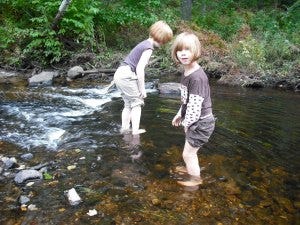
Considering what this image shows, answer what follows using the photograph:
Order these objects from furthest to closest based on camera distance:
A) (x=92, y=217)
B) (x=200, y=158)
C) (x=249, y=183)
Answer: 1. (x=200, y=158)
2. (x=249, y=183)
3. (x=92, y=217)

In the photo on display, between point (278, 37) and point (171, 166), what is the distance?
12.1 metres

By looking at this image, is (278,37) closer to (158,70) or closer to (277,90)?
(277,90)

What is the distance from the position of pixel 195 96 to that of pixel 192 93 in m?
0.05

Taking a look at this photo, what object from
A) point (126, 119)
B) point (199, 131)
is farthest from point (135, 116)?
point (199, 131)

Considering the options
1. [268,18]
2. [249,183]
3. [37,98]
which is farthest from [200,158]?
[268,18]

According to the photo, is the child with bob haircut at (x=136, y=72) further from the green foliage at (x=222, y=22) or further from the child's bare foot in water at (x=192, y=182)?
the green foliage at (x=222, y=22)

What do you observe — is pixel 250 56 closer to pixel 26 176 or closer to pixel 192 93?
pixel 192 93

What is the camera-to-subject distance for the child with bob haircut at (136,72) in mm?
5555

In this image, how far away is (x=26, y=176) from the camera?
466cm

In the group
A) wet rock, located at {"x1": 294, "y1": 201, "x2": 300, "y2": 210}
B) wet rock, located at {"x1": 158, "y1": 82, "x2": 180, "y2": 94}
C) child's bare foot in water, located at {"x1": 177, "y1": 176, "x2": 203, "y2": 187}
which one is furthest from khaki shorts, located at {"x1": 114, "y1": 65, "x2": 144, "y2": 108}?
wet rock, located at {"x1": 158, "y1": 82, "x2": 180, "y2": 94}

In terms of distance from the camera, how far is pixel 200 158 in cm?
561

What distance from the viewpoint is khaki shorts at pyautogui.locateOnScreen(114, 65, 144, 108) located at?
19.8 feet

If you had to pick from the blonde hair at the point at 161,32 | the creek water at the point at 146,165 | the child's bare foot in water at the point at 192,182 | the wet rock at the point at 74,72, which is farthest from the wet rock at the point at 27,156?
the wet rock at the point at 74,72

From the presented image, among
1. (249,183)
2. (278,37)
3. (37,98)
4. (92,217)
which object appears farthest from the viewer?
(278,37)
